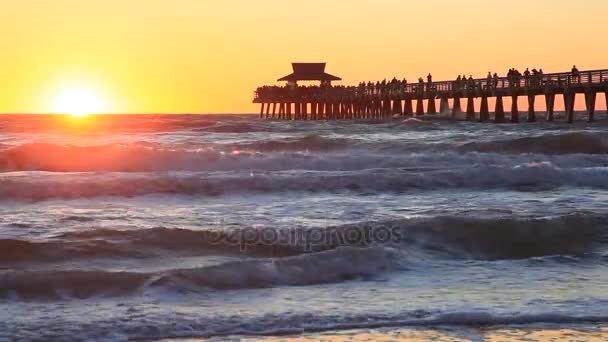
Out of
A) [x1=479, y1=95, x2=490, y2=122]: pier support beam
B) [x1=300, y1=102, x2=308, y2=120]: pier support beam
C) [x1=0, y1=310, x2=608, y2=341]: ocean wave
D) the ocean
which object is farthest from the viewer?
[x1=300, y1=102, x2=308, y2=120]: pier support beam

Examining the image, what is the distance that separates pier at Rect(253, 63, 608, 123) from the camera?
40812 millimetres

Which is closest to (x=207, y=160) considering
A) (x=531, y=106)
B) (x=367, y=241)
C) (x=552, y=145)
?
(x=552, y=145)

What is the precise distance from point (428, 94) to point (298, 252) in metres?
43.2

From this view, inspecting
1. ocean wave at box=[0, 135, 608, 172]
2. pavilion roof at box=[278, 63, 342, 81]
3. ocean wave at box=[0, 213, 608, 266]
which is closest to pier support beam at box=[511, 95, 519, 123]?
ocean wave at box=[0, 135, 608, 172]

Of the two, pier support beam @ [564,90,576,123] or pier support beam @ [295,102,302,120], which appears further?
pier support beam @ [295,102,302,120]

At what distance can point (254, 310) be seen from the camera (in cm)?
802

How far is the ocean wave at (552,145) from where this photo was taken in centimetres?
2838

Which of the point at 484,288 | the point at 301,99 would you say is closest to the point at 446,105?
the point at 301,99

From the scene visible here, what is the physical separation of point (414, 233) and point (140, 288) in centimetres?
396

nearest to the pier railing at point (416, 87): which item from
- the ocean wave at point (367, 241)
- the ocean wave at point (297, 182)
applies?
the ocean wave at point (297, 182)

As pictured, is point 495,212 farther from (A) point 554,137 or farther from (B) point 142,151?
(A) point 554,137

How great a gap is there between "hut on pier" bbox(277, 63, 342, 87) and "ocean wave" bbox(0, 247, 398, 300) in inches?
2751

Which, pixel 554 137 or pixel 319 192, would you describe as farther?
pixel 554 137

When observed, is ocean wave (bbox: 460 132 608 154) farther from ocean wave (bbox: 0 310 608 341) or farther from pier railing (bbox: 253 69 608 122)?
ocean wave (bbox: 0 310 608 341)
